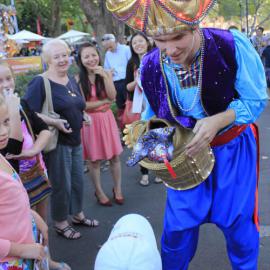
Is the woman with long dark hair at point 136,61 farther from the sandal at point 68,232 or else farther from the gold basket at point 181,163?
the gold basket at point 181,163

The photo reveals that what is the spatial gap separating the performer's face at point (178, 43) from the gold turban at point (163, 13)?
4cm

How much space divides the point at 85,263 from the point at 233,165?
1.61 metres

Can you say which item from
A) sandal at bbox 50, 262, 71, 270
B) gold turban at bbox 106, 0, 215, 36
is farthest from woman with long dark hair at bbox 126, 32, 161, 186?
gold turban at bbox 106, 0, 215, 36

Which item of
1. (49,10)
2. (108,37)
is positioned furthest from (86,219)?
(49,10)

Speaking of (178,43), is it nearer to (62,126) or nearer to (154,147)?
(154,147)

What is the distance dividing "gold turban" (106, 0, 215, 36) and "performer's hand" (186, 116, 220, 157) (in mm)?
417

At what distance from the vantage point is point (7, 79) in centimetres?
252

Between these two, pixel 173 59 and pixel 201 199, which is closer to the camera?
pixel 173 59

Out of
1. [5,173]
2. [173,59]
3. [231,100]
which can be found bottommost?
[5,173]

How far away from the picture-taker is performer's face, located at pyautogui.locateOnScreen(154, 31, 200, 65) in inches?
66.6

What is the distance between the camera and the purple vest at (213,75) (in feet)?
5.97

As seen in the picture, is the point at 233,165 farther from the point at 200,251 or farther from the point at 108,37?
the point at 108,37

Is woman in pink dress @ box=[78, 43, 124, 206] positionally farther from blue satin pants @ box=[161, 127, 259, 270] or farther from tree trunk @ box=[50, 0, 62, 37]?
tree trunk @ box=[50, 0, 62, 37]

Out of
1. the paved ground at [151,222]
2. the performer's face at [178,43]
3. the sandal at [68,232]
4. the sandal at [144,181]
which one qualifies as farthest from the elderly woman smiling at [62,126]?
the performer's face at [178,43]
